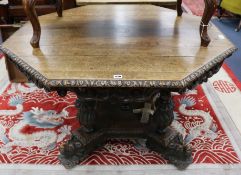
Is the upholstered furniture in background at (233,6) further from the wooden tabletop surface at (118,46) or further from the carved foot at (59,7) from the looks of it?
the carved foot at (59,7)

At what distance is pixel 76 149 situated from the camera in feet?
4.23

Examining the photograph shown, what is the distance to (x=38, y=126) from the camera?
1564 mm

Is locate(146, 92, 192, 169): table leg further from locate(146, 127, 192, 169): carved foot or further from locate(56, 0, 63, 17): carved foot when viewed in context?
locate(56, 0, 63, 17): carved foot

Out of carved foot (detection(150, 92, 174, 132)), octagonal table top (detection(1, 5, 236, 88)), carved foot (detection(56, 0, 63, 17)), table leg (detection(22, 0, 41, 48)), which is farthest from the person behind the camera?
carved foot (detection(56, 0, 63, 17))

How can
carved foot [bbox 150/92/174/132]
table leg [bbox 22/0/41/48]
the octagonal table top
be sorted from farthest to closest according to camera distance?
carved foot [bbox 150/92/174/132] < table leg [bbox 22/0/41/48] < the octagonal table top

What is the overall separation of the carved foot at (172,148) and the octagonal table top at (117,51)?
43 centimetres

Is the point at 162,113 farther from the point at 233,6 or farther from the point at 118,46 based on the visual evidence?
the point at 233,6

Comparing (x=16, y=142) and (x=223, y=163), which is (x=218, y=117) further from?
(x=16, y=142)

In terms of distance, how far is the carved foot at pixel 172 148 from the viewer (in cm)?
128

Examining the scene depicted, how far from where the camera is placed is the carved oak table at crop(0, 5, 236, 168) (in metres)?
0.95

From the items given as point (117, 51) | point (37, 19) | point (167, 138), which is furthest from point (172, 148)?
point (37, 19)

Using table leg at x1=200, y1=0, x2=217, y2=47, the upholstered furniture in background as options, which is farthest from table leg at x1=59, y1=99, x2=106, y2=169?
the upholstered furniture in background

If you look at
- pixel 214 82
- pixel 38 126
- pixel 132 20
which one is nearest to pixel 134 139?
pixel 38 126

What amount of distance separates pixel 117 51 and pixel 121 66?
15cm
